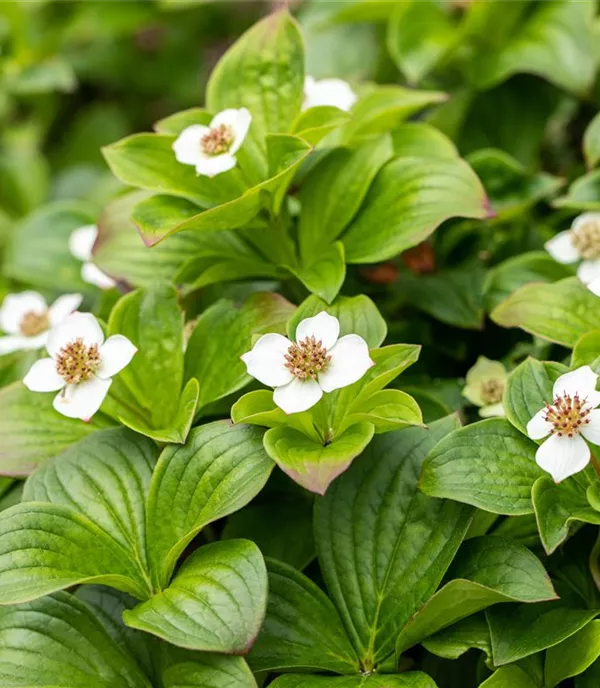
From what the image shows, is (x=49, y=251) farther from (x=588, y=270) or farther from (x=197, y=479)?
(x=588, y=270)

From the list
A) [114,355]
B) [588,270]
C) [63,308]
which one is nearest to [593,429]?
[588,270]

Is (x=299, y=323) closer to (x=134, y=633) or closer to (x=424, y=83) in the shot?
(x=134, y=633)

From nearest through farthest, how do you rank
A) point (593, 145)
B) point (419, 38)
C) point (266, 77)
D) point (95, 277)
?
point (266, 77), point (593, 145), point (95, 277), point (419, 38)

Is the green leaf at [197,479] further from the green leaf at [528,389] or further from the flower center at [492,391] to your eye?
the flower center at [492,391]

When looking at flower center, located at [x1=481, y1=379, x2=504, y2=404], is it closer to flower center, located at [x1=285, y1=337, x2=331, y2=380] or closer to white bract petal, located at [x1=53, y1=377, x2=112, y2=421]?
flower center, located at [x1=285, y1=337, x2=331, y2=380]

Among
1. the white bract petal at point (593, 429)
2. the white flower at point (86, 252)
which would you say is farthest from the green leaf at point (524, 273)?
the white flower at point (86, 252)

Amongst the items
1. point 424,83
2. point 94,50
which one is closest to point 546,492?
point 424,83

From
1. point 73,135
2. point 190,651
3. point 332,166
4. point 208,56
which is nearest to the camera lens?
point 190,651
